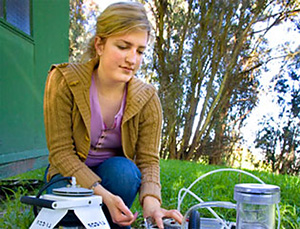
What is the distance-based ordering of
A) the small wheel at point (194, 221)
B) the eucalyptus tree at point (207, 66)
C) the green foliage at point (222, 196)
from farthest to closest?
the eucalyptus tree at point (207, 66)
the green foliage at point (222, 196)
the small wheel at point (194, 221)

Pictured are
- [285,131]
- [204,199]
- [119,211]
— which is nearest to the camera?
[119,211]

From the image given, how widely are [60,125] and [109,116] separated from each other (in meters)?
0.23

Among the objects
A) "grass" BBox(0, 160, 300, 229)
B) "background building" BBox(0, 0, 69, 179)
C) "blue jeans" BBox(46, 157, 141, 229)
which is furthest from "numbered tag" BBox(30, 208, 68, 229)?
"background building" BBox(0, 0, 69, 179)

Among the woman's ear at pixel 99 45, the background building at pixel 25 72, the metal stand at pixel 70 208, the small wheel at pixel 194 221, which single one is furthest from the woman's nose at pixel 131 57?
the background building at pixel 25 72

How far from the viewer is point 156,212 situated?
127 centimetres

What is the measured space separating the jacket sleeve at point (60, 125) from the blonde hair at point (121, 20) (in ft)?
0.89

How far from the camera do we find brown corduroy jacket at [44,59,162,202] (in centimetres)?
141

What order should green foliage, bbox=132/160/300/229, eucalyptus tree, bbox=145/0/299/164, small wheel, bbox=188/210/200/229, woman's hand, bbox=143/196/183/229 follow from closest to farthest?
small wheel, bbox=188/210/200/229, woman's hand, bbox=143/196/183/229, green foliage, bbox=132/160/300/229, eucalyptus tree, bbox=145/0/299/164

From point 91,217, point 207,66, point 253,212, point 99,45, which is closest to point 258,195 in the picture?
point 253,212

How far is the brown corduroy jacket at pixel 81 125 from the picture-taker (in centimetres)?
141

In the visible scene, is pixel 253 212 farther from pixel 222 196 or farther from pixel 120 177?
pixel 222 196

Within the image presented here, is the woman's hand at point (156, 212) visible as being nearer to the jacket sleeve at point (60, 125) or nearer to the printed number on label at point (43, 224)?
the jacket sleeve at point (60, 125)

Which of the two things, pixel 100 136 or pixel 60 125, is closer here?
pixel 60 125

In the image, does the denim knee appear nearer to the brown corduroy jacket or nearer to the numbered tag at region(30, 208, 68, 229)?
the brown corduroy jacket
